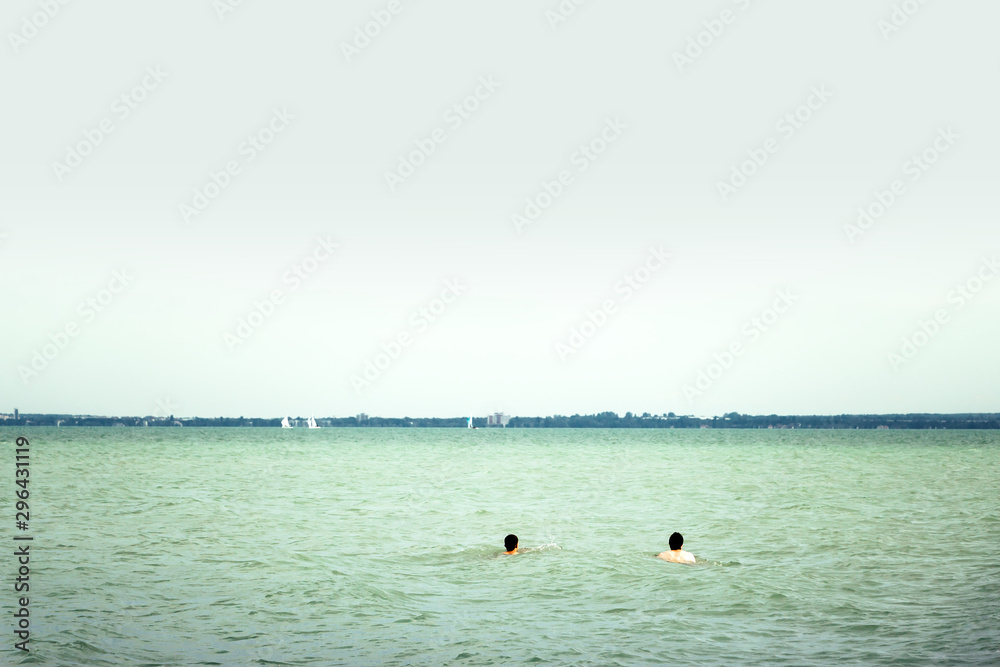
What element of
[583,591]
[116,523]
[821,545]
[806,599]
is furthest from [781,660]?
[116,523]

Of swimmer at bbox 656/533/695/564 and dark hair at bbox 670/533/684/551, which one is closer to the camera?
swimmer at bbox 656/533/695/564

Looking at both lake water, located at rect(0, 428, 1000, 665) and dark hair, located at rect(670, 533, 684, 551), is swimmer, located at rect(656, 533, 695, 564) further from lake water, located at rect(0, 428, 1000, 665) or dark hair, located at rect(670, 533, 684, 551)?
lake water, located at rect(0, 428, 1000, 665)

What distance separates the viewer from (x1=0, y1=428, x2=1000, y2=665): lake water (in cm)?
1280

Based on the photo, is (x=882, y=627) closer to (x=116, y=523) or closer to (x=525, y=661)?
(x=525, y=661)

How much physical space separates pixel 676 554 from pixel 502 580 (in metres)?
4.85

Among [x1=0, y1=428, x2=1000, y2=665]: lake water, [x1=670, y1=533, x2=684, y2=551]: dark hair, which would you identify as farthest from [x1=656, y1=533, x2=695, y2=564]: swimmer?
[x1=0, y1=428, x2=1000, y2=665]: lake water

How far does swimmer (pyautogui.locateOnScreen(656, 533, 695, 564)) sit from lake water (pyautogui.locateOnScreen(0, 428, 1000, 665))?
486mm

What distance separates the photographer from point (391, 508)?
110 feet

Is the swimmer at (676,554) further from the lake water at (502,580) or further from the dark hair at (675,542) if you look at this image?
the lake water at (502,580)

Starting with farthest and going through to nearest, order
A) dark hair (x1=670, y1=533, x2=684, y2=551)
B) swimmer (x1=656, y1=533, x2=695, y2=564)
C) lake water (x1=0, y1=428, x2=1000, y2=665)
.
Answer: dark hair (x1=670, y1=533, x2=684, y2=551) < swimmer (x1=656, y1=533, x2=695, y2=564) < lake water (x1=0, y1=428, x2=1000, y2=665)

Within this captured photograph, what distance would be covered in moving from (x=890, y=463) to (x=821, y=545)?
179 ft

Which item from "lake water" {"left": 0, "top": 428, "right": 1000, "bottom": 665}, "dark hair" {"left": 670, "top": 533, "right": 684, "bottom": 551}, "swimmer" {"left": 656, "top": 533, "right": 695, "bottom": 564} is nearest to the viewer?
"lake water" {"left": 0, "top": 428, "right": 1000, "bottom": 665}

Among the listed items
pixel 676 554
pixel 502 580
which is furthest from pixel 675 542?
pixel 502 580

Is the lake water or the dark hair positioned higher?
the dark hair
